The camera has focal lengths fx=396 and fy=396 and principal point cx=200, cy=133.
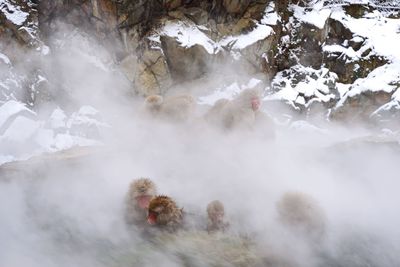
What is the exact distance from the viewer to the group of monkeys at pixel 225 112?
10.5 ft

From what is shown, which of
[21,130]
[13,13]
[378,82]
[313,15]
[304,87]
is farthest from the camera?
[313,15]

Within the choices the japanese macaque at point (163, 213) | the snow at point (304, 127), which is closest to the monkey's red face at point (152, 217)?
the japanese macaque at point (163, 213)

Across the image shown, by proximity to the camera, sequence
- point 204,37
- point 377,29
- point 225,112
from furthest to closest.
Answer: point 377,29
point 204,37
point 225,112

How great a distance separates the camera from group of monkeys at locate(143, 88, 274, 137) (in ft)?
10.5

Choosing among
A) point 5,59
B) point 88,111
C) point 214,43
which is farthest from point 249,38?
point 5,59

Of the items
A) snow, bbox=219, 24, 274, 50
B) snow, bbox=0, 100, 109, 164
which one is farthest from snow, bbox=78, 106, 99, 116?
snow, bbox=219, 24, 274, 50

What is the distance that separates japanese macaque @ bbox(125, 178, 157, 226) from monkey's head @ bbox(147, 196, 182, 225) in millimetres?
115

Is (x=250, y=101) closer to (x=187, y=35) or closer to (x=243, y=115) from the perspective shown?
(x=243, y=115)

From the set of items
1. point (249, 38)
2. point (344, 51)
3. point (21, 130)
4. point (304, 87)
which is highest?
point (344, 51)

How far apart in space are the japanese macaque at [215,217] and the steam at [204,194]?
0.33 feet

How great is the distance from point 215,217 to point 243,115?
1386 millimetres

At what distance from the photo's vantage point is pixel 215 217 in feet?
6.29

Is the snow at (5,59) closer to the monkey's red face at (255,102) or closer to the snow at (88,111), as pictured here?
the snow at (88,111)

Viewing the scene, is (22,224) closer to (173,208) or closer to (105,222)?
(105,222)
